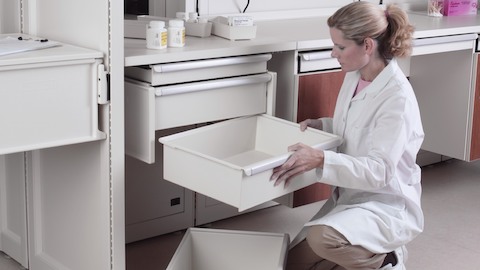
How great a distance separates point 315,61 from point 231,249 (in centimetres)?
80

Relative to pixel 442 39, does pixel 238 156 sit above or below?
below

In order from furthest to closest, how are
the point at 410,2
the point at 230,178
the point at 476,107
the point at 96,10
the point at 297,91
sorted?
the point at 410,2, the point at 476,107, the point at 297,91, the point at 96,10, the point at 230,178

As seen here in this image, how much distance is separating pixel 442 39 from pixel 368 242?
1.33m

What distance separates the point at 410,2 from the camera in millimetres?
4254

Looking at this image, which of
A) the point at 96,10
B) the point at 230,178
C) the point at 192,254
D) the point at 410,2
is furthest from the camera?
the point at 410,2

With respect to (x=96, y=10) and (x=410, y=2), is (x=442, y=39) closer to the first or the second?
(x=410, y=2)

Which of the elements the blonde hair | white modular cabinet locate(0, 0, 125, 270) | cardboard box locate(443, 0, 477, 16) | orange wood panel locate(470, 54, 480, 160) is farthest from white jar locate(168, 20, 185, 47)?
cardboard box locate(443, 0, 477, 16)

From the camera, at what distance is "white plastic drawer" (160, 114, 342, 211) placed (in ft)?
7.29

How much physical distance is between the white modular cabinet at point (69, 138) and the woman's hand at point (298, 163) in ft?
1.62

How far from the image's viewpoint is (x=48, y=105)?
230cm

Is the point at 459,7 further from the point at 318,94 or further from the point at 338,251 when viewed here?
the point at 338,251

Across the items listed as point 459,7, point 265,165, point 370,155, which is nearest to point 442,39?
point 459,7

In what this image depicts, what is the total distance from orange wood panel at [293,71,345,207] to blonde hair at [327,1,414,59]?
476 millimetres

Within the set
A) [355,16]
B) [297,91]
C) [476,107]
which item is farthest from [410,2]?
[355,16]
